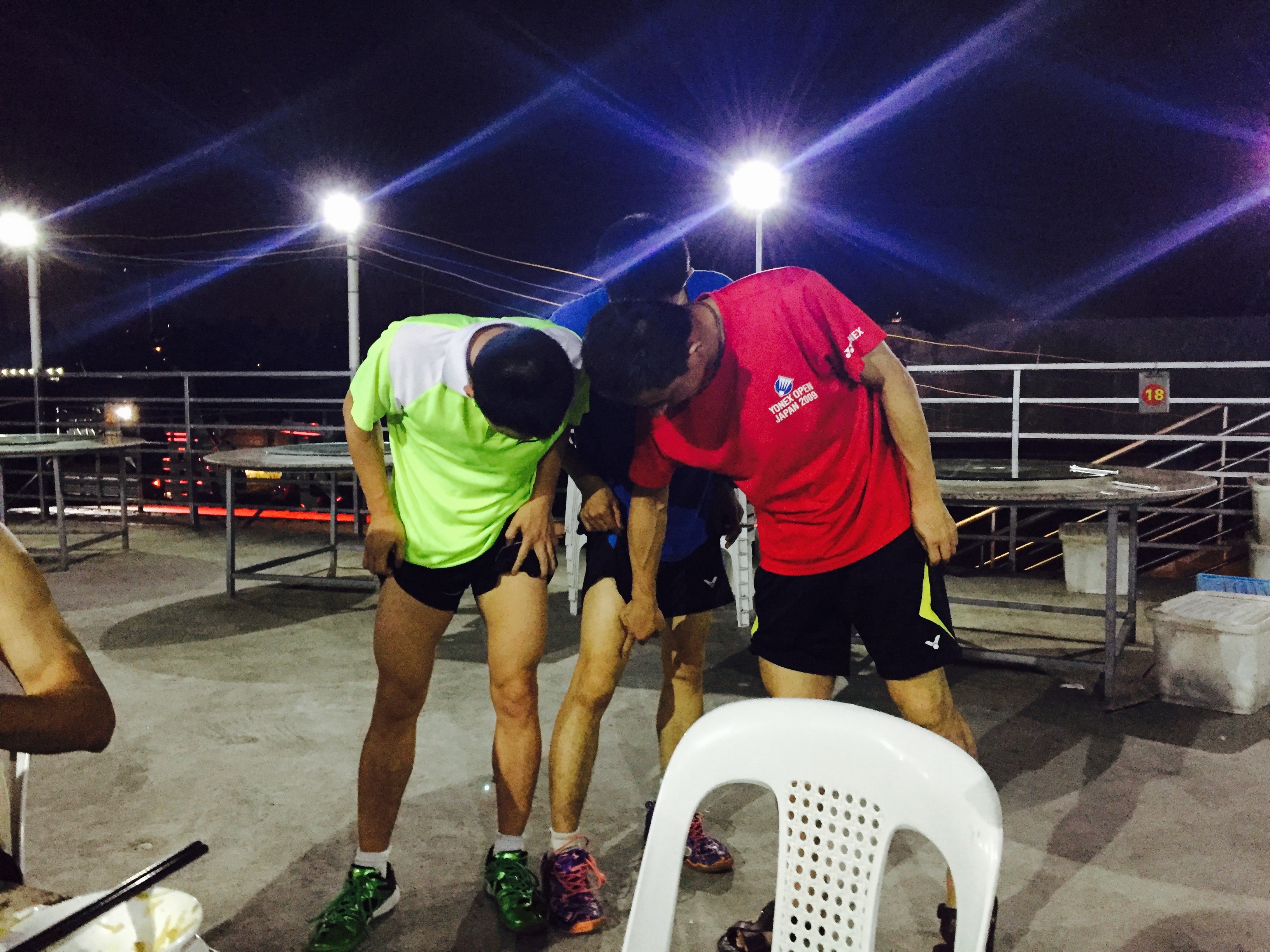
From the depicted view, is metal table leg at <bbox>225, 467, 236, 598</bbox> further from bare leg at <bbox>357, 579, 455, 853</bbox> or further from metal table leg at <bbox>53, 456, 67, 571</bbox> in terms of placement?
bare leg at <bbox>357, 579, 455, 853</bbox>

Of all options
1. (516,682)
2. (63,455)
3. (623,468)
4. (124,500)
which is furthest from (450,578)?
(124,500)

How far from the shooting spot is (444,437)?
6.00ft

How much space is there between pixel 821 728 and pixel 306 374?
647 cm

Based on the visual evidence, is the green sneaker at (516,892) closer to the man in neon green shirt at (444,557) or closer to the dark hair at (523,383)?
the man in neon green shirt at (444,557)

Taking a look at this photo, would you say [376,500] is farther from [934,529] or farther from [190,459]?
[190,459]

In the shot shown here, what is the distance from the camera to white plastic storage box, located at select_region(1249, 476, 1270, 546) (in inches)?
181

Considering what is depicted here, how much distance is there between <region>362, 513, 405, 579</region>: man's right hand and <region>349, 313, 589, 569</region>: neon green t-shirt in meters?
0.02

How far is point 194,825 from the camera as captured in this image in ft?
7.53

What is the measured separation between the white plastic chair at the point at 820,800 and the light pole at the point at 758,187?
19.1 feet

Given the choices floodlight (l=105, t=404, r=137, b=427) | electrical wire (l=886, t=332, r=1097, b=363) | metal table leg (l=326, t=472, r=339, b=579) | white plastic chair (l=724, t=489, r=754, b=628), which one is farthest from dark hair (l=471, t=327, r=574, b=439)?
electrical wire (l=886, t=332, r=1097, b=363)

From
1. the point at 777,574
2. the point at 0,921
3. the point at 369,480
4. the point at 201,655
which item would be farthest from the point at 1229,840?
the point at 201,655

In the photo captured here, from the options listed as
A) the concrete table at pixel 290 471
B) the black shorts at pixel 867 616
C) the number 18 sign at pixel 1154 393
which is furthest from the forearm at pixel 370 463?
the number 18 sign at pixel 1154 393

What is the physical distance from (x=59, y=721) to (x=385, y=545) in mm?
875

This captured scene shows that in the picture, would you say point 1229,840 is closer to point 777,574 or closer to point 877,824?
point 777,574
